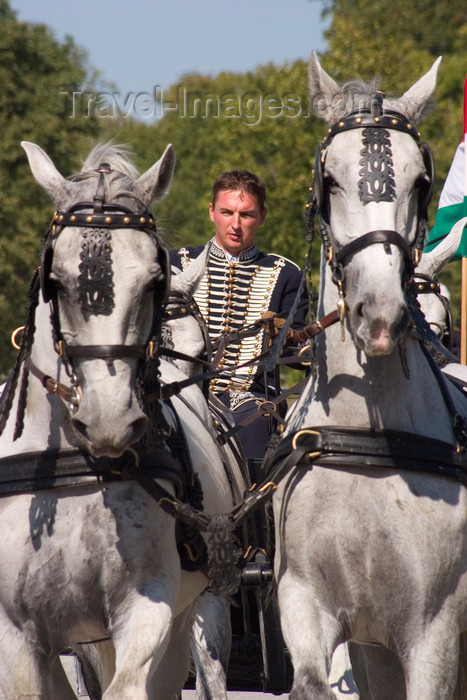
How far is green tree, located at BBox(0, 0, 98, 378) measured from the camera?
30.0 meters

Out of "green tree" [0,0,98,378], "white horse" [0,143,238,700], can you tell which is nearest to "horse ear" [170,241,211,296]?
"white horse" [0,143,238,700]

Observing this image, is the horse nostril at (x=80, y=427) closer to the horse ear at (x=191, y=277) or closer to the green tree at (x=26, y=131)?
the horse ear at (x=191, y=277)

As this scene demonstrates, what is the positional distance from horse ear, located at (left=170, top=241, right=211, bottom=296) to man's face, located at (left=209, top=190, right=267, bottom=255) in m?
0.52

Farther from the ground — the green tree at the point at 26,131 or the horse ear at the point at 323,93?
the green tree at the point at 26,131

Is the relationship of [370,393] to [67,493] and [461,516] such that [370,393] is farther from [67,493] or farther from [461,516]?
[67,493]

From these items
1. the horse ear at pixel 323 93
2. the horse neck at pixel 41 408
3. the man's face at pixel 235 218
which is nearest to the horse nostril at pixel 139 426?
the horse neck at pixel 41 408

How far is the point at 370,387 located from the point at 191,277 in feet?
6.99

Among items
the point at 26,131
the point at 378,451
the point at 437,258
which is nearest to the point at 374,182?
the point at 378,451

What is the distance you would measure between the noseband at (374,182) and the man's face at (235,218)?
242cm

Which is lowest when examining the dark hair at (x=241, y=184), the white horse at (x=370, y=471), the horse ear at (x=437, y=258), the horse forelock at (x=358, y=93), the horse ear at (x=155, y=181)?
the white horse at (x=370, y=471)

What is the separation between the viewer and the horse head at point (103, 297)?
14.7 feet

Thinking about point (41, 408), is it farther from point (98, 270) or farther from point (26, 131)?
point (26, 131)

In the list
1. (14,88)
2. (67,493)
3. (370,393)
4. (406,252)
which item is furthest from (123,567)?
(14,88)

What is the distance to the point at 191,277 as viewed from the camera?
684 centimetres
